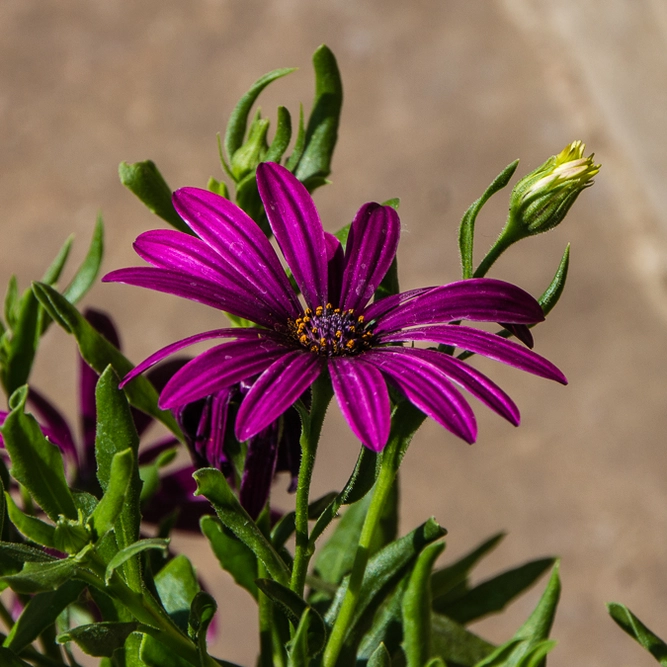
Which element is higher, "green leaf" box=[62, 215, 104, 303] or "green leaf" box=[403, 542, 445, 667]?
"green leaf" box=[62, 215, 104, 303]

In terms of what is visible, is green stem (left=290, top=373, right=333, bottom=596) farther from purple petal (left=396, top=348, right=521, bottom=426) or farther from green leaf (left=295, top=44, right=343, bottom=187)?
green leaf (left=295, top=44, right=343, bottom=187)

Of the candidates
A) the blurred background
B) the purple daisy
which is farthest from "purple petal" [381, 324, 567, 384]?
the blurred background

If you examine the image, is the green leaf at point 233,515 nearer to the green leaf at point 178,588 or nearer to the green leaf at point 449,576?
the green leaf at point 178,588

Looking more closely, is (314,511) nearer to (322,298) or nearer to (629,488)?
(322,298)

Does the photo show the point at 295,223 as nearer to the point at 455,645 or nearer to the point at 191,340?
the point at 191,340

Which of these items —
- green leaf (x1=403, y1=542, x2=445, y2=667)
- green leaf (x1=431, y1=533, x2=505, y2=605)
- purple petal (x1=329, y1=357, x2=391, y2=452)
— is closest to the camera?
purple petal (x1=329, y1=357, x2=391, y2=452)

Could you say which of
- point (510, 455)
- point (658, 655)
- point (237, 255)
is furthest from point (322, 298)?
point (510, 455)

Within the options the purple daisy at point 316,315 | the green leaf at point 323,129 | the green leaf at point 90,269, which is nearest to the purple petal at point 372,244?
the purple daisy at point 316,315
